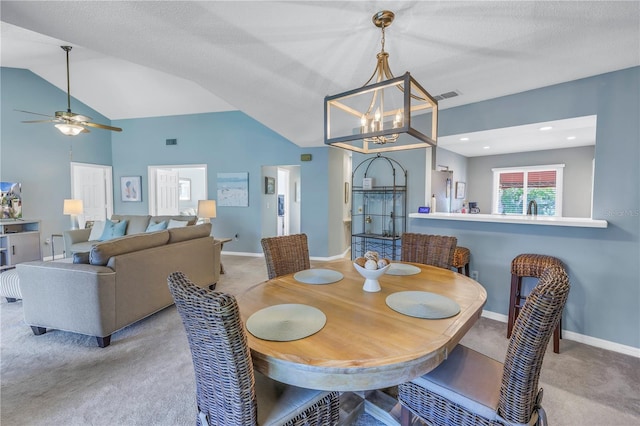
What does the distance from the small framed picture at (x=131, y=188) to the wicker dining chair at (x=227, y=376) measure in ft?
22.8

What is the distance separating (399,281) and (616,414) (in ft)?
4.76

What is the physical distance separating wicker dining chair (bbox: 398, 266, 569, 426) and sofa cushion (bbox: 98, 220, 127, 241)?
17.1 feet

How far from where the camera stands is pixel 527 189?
6.23 metres

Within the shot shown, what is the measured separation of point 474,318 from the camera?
141cm

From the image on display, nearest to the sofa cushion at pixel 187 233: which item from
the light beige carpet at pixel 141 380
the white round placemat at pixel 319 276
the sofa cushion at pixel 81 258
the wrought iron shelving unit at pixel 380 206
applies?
the sofa cushion at pixel 81 258

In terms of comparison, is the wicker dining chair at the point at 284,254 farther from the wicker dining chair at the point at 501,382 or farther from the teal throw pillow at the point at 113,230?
the teal throw pillow at the point at 113,230

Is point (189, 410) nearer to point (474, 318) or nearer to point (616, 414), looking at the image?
point (474, 318)

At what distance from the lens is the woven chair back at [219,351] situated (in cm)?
91

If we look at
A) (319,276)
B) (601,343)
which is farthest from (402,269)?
(601,343)

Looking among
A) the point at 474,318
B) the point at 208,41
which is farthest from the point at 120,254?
the point at 474,318

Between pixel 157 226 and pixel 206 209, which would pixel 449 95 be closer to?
pixel 206 209

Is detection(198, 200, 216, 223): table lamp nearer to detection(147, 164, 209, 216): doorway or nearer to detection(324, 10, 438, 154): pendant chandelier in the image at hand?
detection(147, 164, 209, 216): doorway

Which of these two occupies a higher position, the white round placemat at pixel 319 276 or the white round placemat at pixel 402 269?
the white round placemat at pixel 402 269

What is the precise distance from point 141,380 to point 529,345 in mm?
2351
